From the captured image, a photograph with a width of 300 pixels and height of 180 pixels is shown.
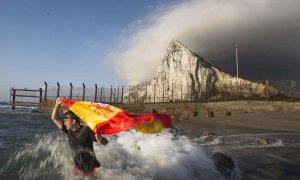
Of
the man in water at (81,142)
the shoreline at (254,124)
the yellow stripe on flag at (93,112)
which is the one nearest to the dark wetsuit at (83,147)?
the man in water at (81,142)

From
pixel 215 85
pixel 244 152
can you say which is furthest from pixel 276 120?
pixel 215 85

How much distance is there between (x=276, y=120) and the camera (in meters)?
24.6

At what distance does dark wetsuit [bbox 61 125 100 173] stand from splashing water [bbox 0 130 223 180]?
0.90 ft

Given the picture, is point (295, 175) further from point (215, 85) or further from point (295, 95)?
point (215, 85)

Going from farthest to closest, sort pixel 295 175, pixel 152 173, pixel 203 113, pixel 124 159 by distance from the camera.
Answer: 1. pixel 203 113
2. pixel 124 159
3. pixel 295 175
4. pixel 152 173

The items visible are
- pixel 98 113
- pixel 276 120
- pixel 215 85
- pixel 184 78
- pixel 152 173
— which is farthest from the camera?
pixel 184 78

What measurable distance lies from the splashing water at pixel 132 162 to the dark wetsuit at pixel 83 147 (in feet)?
0.90

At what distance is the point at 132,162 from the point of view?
9.41 m

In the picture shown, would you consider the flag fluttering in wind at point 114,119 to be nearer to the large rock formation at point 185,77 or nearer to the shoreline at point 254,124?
the shoreline at point 254,124

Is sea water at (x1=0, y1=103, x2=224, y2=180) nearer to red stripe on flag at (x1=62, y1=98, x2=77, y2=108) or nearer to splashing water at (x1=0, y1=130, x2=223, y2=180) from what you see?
splashing water at (x1=0, y1=130, x2=223, y2=180)

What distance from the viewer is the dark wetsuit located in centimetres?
729

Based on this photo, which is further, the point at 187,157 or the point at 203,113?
the point at 203,113

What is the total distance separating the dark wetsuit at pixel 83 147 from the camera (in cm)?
729

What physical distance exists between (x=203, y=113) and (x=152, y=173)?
2684 cm
